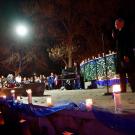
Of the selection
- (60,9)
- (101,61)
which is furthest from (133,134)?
(60,9)

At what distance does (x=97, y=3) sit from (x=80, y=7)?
7.66 feet

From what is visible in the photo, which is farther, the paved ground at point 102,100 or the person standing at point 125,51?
the person standing at point 125,51

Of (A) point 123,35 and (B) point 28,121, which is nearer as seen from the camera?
(B) point 28,121

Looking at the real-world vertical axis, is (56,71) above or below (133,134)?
above

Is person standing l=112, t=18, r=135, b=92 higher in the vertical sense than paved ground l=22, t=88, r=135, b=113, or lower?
→ higher

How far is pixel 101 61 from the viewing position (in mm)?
22625

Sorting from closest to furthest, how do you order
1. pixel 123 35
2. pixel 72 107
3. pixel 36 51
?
1. pixel 72 107
2. pixel 123 35
3. pixel 36 51

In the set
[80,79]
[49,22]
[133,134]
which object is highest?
[49,22]

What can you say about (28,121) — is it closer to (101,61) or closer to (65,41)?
(101,61)

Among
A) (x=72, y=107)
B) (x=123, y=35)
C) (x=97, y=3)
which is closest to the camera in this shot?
(x=72, y=107)

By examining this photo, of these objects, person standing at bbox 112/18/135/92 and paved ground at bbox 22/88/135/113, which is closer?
paved ground at bbox 22/88/135/113

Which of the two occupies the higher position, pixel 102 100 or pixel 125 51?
pixel 125 51

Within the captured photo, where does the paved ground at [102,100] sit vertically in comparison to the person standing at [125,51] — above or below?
below

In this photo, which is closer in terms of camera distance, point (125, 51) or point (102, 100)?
point (102, 100)
